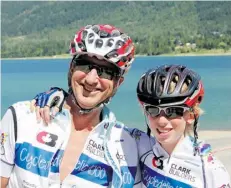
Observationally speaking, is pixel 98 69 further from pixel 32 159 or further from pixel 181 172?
pixel 181 172

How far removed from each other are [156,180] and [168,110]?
1.48 ft

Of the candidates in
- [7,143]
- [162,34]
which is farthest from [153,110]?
[162,34]

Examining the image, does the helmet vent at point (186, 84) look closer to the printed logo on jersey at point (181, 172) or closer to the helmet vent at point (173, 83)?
the helmet vent at point (173, 83)

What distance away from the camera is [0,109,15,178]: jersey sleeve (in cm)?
335

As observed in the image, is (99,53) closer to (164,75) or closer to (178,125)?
(164,75)

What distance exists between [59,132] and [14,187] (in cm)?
43

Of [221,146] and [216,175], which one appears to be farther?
[221,146]

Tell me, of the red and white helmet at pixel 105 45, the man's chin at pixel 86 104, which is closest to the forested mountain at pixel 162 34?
the red and white helmet at pixel 105 45

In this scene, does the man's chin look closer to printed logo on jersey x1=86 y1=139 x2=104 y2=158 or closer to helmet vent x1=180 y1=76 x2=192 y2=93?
printed logo on jersey x1=86 y1=139 x2=104 y2=158

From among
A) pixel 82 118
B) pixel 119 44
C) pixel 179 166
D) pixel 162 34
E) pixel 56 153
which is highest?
pixel 119 44

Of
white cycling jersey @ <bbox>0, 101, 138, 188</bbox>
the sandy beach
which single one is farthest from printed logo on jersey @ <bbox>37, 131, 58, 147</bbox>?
the sandy beach

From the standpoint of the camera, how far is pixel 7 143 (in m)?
3.35

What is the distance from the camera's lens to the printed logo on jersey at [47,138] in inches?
135

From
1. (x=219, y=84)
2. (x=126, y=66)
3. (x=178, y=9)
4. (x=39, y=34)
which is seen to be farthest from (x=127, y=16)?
(x=126, y=66)
